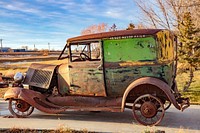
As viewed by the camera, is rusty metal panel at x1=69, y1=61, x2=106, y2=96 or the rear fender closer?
the rear fender

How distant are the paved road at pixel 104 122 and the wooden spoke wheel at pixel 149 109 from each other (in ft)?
0.54

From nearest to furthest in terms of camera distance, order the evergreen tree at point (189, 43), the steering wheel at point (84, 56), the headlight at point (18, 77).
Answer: the steering wheel at point (84, 56) → the headlight at point (18, 77) → the evergreen tree at point (189, 43)

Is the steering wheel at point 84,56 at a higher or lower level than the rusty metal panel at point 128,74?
higher

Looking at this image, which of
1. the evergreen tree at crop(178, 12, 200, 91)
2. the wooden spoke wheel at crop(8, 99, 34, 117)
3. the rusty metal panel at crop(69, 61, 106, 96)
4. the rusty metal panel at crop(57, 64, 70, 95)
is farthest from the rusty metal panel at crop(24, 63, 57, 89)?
the evergreen tree at crop(178, 12, 200, 91)

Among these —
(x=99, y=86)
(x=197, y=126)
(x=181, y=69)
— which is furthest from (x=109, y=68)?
(x=181, y=69)

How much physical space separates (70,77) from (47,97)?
0.90 m

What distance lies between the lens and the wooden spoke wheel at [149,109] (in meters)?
6.57

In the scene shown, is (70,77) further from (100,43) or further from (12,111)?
(12,111)

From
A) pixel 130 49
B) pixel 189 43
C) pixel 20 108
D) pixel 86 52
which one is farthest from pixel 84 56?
pixel 189 43

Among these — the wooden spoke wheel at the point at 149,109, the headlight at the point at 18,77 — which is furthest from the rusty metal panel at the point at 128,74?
the headlight at the point at 18,77

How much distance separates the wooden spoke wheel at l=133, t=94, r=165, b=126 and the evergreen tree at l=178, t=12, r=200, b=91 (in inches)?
273

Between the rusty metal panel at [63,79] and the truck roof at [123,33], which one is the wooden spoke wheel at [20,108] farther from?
the truck roof at [123,33]

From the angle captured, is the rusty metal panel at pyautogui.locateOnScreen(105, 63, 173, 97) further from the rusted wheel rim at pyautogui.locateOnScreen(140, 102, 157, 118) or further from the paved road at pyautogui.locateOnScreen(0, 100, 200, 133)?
the paved road at pyautogui.locateOnScreen(0, 100, 200, 133)

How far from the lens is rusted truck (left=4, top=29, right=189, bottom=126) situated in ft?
21.7
